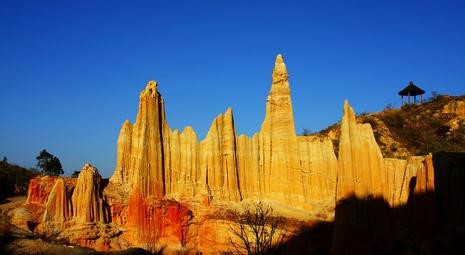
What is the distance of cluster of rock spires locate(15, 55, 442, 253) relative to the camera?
37531 millimetres

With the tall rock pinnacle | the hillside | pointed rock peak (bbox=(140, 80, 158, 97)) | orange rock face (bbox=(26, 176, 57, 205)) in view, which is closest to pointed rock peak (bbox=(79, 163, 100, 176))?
orange rock face (bbox=(26, 176, 57, 205))

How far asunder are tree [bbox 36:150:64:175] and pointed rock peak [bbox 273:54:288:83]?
4218 centimetres

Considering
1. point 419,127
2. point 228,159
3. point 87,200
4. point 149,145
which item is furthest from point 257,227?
point 419,127

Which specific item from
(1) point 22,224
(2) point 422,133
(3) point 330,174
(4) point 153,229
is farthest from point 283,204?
(2) point 422,133

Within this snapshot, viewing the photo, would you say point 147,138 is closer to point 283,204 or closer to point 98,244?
point 98,244

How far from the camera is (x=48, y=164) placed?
246ft

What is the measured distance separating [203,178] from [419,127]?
34.3 meters

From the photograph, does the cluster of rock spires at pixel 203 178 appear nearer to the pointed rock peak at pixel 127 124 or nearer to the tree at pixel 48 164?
the pointed rock peak at pixel 127 124

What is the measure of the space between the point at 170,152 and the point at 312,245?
1348cm

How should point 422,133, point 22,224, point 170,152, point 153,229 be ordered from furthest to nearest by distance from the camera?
point 422,133, point 170,152, point 153,229, point 22,224

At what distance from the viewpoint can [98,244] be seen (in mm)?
38594

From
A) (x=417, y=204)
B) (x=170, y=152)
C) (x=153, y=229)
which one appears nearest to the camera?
(x=417, y=204)

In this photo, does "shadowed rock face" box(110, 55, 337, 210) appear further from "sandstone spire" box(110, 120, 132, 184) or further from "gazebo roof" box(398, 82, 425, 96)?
"gazebo roof" box(398, 82, 425, 96)

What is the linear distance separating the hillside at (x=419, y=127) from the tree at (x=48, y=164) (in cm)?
3566
